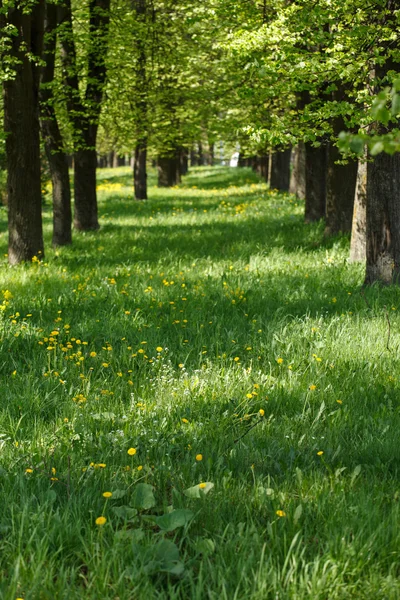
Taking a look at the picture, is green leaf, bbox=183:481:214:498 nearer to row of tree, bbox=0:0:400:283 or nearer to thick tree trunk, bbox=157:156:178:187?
row of tree, bbox=0:0:400:283

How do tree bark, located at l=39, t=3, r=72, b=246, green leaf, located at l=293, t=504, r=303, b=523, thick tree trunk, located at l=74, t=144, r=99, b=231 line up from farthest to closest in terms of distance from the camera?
thick tree trunk, located at l=74, t=144, r=99, b=231, tree bark, located at l=39, t=3, r=72, b=246, green leaf, located at l=293, t=504, r=303, b=523

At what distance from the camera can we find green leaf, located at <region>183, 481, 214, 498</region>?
2.96m

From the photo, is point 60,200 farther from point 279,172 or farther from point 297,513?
point 279,172

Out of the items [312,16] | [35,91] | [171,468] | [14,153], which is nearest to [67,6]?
[35,91]

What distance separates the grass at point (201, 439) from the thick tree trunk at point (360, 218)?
1049mm

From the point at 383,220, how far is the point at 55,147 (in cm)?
722

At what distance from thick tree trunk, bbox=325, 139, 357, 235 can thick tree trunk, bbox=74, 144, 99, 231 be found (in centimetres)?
569

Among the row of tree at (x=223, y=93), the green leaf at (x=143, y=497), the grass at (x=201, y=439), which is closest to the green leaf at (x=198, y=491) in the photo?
the grass at (x=201, y=439)

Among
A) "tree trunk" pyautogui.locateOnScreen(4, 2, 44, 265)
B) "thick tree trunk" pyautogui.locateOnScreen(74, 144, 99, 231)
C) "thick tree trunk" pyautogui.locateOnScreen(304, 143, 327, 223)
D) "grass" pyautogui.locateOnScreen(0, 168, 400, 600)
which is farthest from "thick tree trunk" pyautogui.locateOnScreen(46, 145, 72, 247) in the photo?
"thick tree trunk" pyautogui.locateOnScreen(304, 143, 327, 223)

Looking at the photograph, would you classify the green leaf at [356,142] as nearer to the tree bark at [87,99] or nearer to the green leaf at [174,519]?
the green leaf at [174,519]

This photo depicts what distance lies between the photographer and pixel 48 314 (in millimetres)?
6711

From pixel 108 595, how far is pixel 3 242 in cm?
1253

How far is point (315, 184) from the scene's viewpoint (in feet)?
46.4

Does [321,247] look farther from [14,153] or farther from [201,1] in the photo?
[201,1]
